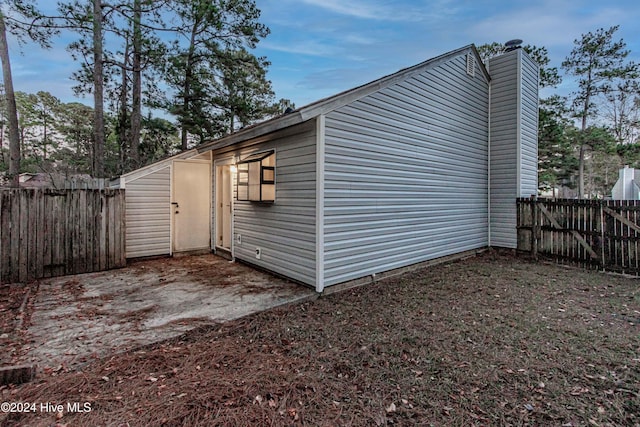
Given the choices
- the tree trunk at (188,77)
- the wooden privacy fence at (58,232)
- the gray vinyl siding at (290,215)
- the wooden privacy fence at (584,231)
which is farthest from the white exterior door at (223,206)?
the wooden privacy fence at (584,231)

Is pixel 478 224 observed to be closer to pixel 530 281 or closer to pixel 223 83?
pixel 530 281

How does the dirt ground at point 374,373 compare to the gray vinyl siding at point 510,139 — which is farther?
the gray vinyl siding at point 510,139

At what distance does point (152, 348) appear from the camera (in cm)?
Answer: 272

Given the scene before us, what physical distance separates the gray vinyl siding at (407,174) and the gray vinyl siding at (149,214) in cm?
438

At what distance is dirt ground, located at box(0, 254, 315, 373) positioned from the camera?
2695mm

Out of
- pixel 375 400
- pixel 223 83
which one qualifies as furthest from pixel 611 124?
pixel 375 400

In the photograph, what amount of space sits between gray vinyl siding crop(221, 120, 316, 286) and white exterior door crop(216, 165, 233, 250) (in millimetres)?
1298

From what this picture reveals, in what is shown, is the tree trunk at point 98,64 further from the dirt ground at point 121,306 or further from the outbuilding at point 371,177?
the dirt ground at point 121,306

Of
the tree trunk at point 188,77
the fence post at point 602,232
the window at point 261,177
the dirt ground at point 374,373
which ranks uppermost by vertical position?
the tree trunk at point 188,77

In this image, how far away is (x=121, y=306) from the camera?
3.76 m

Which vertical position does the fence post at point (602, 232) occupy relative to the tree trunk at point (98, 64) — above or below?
below

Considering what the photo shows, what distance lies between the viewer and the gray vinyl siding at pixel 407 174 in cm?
451

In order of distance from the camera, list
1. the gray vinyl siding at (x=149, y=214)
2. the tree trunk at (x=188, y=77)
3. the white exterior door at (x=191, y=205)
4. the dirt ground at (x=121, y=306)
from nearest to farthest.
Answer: the dirt ground at (x=121, y=306)
the gray vinyl siding at (x=149, y=214)
the white exterior door at (x=191, y=205)
the tree trunk at (x=188, y=77)

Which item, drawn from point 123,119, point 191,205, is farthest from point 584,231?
point 123,119
